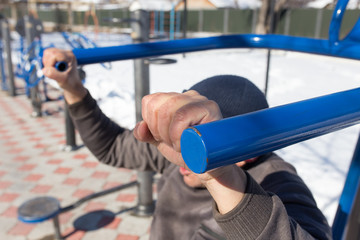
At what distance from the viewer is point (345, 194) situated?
869 millimetres

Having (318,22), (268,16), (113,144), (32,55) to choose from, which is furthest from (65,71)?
(318,22)

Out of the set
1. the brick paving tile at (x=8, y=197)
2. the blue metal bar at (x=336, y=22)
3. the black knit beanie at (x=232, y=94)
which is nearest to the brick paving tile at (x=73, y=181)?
the brick paving tile at (x=8, y=197)

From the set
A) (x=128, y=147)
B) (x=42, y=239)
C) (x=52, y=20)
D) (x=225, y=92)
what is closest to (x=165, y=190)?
(x=128, y=147)

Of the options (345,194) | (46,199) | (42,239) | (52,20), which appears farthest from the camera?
(52,20)

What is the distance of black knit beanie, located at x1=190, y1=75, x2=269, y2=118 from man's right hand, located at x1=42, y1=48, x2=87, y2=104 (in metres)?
0.45

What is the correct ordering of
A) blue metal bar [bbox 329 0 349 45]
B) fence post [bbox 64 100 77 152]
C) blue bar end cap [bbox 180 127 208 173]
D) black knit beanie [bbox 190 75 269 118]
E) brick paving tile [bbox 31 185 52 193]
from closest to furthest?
blue bar end cap [bbox 180 127 208 173]
black knit beanie [bbox 190 75 269 118]
blue metal bar [bbox 329 0 349 45]
brick paving tile [bbox 31 185 52 193]
fence post [bbox 64 100 77 152]

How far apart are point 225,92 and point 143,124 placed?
33 cm

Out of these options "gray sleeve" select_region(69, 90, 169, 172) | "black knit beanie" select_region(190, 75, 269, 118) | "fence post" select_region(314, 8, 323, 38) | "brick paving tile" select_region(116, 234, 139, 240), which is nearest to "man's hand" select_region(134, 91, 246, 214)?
"black knit beanie" select_region(190, 75, 269, 118)

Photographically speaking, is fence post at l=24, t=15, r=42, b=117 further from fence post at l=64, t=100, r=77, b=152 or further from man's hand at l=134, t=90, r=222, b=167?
man's hand at l=134, t=90, r=222, b=167

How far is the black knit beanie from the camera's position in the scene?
779 millimetres

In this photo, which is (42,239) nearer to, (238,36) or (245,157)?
(238,36)

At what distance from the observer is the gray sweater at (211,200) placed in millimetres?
554

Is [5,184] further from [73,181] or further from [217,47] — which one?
[217,47]

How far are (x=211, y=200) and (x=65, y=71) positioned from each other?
618mm
